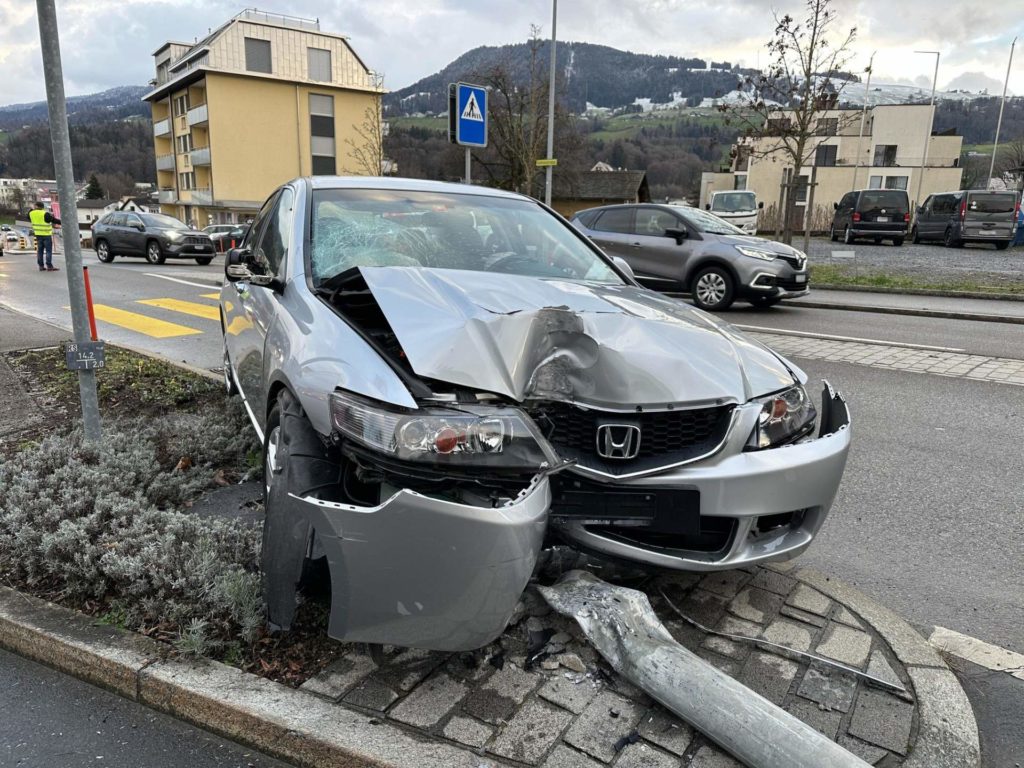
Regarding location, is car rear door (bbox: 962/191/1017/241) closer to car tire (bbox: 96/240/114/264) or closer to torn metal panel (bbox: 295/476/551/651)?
torn metal panel (bbox: 295/476/551/651)

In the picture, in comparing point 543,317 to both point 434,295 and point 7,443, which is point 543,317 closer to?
point 434,295

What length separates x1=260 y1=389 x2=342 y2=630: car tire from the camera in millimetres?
2361

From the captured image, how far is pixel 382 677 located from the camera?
2436 millimetres

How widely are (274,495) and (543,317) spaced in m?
1.08

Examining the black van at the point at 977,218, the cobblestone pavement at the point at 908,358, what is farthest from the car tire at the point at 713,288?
the black van at the point at 977,218

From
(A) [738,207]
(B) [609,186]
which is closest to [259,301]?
(A) [738,207]

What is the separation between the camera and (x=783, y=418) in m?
2.68

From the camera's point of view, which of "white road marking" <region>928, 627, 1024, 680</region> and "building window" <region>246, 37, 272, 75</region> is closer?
"white road marking" <region>928, 627, 1024, 680</region>

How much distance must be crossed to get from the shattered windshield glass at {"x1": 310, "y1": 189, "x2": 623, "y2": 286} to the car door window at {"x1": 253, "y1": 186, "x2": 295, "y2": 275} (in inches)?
8.2

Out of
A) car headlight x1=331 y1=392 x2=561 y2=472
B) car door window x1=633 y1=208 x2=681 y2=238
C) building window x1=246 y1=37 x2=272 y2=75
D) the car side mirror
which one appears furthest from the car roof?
building window x1=246 y1=37 x2=272 y2=75

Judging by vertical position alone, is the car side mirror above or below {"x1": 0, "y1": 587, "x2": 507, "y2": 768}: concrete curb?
above

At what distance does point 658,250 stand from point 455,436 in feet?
35.1

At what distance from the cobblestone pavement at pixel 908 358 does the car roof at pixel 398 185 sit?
378cm

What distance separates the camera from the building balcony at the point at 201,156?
5469 centimetres
